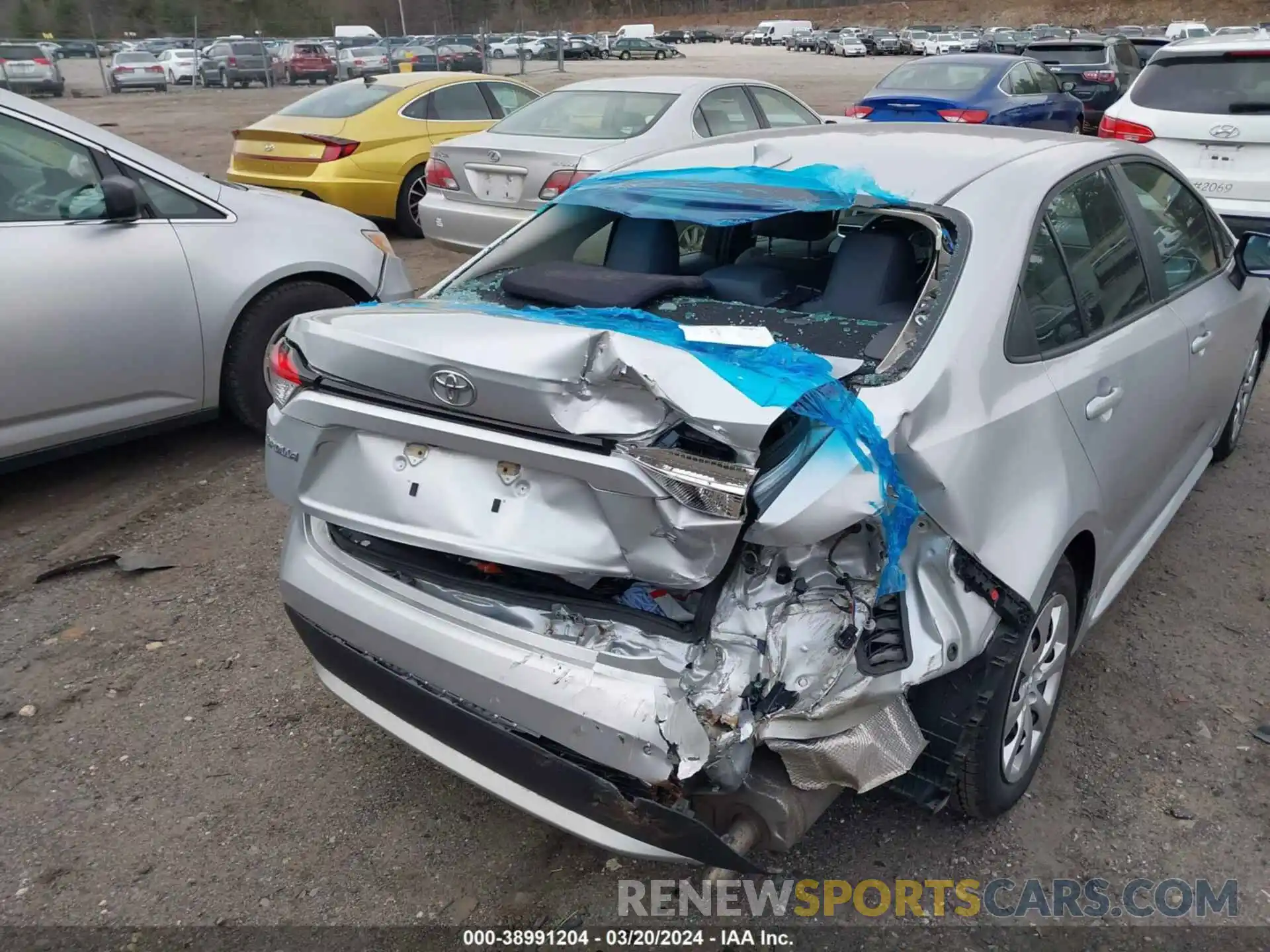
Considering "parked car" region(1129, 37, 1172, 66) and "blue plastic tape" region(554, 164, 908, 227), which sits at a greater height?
"blue plastic tape" region(554, 164, 908, 227)

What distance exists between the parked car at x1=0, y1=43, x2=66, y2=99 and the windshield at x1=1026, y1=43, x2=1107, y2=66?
2419cm

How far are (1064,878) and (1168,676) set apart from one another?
106 cm

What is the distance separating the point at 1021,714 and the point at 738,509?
1.15 meters

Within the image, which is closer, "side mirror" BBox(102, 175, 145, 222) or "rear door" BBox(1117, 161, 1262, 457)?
"rear door" BBox(1117, 161, 1262, 457)

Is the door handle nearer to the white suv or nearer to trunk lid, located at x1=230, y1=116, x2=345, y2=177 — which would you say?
the white suv

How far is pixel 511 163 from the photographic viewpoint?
6.91m

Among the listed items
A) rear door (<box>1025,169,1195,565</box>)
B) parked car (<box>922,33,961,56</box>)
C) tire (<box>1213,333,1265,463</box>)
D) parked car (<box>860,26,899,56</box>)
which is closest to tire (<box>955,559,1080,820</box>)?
rear door (<box>1025,169,1195,565</box>)

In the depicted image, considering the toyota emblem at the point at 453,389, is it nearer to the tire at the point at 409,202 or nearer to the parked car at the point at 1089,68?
the tire at the point at 409,202

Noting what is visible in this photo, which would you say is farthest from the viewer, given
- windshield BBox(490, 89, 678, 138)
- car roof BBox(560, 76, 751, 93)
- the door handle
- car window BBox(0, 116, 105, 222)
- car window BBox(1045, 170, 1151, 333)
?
car roof BBox(560, 76, 751, 93)

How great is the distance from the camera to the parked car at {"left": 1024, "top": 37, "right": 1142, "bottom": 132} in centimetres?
1498

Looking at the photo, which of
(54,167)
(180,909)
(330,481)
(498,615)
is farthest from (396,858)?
(54,167)

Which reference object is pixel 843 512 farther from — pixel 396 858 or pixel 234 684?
pixel 234 684

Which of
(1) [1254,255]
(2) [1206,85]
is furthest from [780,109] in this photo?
(1) [1254,255]

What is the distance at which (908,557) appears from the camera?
1.96 m
